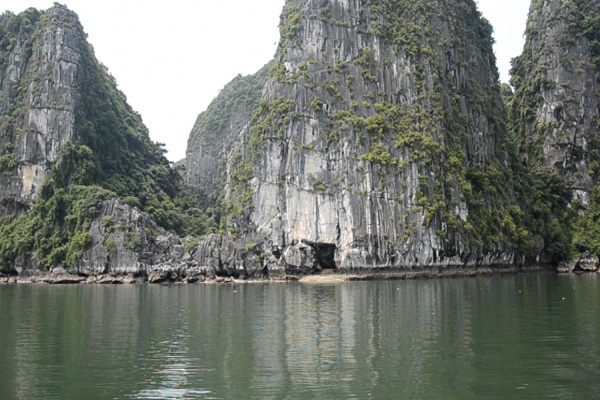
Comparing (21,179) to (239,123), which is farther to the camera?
(239,123)

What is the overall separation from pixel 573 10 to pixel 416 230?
40339mm

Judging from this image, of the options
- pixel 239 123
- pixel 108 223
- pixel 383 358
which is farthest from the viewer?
pixel 239 123

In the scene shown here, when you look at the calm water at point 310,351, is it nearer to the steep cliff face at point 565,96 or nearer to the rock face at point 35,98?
the rock face at point 35,98

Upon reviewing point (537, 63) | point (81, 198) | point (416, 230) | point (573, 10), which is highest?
point (573, 10)

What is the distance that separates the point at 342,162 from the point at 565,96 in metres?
32.0

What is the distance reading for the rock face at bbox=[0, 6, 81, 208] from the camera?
64.8 m

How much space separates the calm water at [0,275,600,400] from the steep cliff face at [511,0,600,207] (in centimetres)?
4410

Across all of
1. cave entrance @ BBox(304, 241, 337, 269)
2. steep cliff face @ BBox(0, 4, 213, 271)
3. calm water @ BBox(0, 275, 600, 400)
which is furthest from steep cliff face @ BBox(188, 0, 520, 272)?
calm water @ BBox(0, 275, 600, 400)

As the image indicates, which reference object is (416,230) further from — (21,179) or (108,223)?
(21,179)

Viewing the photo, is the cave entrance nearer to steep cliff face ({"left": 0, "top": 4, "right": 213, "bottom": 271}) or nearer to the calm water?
steep cliff face ({"left": 0, "top": 4, "right": 213, "bottom": 271})

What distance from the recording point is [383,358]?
15297 millimetres

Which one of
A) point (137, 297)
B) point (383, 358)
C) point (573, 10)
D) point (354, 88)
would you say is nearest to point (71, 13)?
point (354, 88)

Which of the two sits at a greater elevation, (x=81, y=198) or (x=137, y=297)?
(x=81, y=198)

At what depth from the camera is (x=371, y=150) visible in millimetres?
57656
